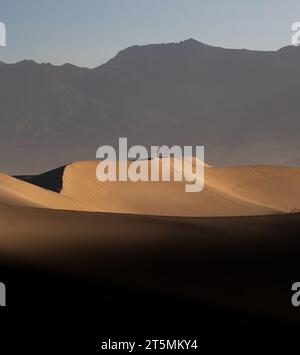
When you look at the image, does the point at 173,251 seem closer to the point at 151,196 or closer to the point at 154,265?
the point at 154,265

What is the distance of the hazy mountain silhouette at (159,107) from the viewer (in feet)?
454

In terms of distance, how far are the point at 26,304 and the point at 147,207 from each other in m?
24.2

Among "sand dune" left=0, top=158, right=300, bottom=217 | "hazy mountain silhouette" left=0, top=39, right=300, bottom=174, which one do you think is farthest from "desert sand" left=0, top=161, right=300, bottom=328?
"hazy mountain silhouette" left=0, top=39, right=300, bottom=174

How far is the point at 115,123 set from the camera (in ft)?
481

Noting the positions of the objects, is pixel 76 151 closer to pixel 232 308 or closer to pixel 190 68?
pixel 190 68

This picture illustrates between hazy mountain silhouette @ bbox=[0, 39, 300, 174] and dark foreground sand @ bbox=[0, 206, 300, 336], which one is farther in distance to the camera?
hazy mountain silhouette @ bbox=[0, 39, 300, 174]

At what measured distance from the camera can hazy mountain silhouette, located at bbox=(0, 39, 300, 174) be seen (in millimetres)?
138500

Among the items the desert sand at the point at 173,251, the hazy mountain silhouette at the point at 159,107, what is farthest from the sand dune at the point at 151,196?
the hazy mountain silhouette at the point at 159,107

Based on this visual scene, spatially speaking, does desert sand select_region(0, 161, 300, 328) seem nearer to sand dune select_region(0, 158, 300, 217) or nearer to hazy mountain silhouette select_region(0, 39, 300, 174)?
sand dune select_region(0, 158, 300, 217)

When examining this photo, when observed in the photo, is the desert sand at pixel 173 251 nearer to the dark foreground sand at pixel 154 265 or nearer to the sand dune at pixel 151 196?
the dark foreground sand at pixel 154 265

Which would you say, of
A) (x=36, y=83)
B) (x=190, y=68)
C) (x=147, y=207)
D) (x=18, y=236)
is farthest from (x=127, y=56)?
(x=18, y=236)

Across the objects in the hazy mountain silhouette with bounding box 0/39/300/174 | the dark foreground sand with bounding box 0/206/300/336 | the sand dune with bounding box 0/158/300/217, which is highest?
the hazy mountain silhouette with bounding box 0/39/300/174

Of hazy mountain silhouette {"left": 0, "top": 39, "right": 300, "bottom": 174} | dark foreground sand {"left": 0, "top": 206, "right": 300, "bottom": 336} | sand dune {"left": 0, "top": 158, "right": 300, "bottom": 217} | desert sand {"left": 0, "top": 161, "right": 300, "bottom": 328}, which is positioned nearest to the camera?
dark foreground sand {"left": 0, "top": 206, "right": 300, "bottom": 336}
